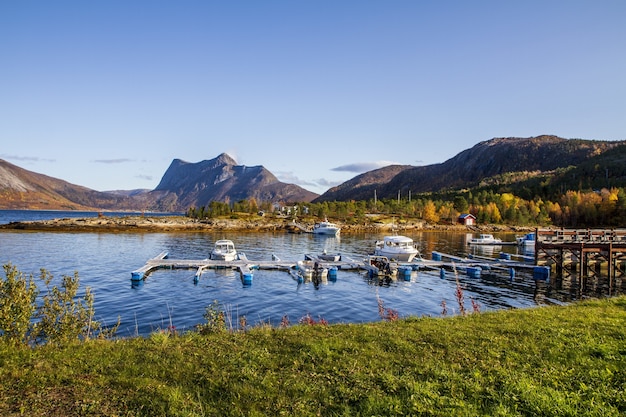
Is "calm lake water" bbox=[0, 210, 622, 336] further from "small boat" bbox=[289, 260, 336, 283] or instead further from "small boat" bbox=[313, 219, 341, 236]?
"small boat" bbox=[313, 219, 341, 236]

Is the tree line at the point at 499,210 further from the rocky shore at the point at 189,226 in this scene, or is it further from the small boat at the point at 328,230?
the small boat at the point at 328,230

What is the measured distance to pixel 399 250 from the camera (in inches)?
2105

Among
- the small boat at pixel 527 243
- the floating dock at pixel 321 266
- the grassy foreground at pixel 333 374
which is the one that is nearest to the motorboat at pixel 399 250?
the floating dock at pixel 321 266

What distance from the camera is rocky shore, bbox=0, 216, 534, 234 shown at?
106 meters

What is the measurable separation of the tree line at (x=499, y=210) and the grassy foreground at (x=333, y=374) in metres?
135

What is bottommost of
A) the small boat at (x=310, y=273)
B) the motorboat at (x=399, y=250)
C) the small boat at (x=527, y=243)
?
the small boat at (x=527, y=243)

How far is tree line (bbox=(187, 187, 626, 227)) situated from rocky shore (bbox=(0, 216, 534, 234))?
13084 millimetres

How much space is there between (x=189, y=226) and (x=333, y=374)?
114751 millimetres

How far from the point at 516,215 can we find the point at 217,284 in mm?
142556

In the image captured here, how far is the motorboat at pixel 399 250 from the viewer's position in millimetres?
53125

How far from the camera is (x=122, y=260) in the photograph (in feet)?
173

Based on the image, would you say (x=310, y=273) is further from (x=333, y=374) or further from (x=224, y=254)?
(x=333, y=374)

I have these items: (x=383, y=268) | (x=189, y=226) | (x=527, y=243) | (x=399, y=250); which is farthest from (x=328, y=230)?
(x=383, y=268)

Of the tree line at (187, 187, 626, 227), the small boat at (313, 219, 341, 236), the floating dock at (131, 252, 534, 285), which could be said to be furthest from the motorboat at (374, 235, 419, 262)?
the tree line at (187, 187, 626, 227)
